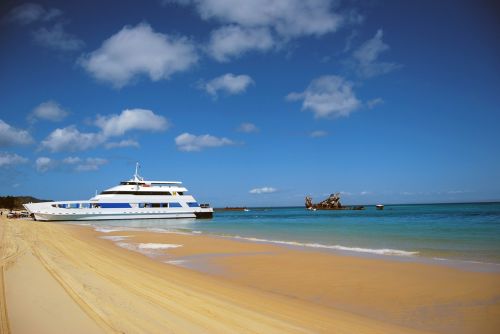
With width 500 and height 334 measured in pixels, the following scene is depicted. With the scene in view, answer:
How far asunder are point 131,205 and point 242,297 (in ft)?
151

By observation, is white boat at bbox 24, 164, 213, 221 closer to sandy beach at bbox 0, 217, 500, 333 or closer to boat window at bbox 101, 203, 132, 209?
boat window at bbox 101, 203, 132, 209

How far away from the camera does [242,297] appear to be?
712 cm

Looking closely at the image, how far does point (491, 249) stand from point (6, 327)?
1746 centimetres

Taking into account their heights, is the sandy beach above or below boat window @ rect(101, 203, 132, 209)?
below

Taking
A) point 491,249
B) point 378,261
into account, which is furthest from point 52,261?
point 491,249

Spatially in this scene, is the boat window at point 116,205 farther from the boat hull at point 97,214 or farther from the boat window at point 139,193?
the boat window at point 139,193

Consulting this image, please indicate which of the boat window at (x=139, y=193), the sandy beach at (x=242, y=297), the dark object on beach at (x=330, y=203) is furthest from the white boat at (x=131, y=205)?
the dark object on beach at (x=330, y=203)

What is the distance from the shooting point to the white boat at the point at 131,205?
46.4 metres

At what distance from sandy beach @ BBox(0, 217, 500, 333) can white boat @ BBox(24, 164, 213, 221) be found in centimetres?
3837

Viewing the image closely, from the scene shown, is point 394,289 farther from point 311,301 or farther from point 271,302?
point 271,302

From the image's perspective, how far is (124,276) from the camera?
343 inches

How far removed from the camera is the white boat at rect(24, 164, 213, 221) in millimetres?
46441

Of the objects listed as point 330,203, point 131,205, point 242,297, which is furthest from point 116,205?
point 330,203

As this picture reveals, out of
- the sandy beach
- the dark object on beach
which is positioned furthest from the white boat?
the dark object on beach
